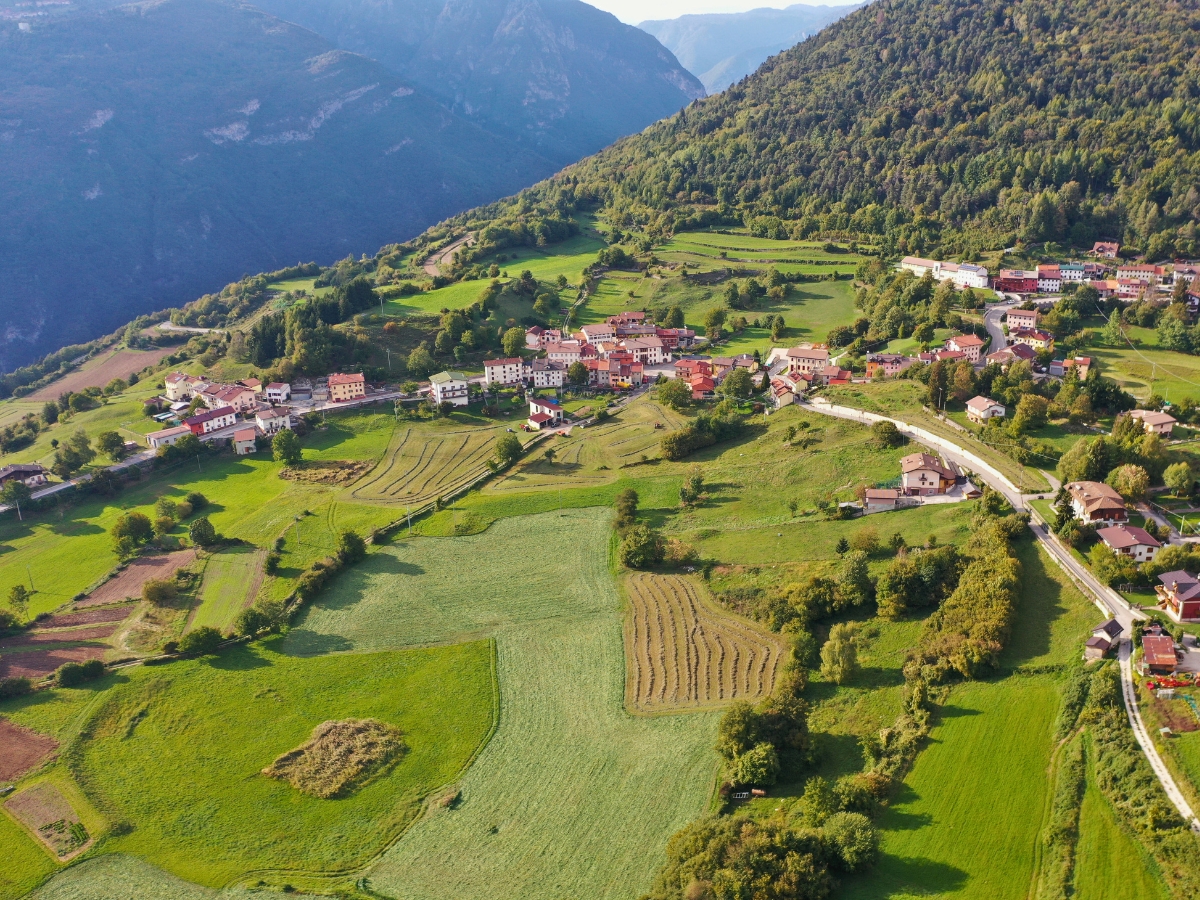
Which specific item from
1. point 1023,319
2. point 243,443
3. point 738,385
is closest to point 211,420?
point 243,443

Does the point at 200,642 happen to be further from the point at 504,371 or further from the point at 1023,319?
the point at 1023,319

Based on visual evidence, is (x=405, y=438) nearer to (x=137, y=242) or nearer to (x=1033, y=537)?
(x=1033, y=537)

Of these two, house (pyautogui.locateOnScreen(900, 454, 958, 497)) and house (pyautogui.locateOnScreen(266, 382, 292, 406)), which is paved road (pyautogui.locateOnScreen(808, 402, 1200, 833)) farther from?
house (pyautogui.locateOnScreen(266, 382, 292, 406))

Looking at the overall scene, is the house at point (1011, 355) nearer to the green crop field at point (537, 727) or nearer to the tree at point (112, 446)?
the green crop field at point (537, 727)

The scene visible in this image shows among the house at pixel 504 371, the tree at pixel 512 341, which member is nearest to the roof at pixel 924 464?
the house at pixel 504 371

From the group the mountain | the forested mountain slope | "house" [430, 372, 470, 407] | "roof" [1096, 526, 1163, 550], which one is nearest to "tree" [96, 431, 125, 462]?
"house" [430, 372, 470, 407]

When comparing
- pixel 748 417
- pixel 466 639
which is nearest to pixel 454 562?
pixel 466 639
